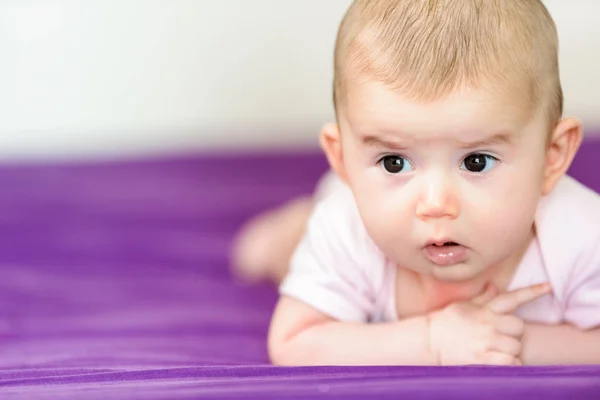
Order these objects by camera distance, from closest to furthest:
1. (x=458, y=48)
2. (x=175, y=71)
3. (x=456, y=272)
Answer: (x=458, y=48), (x=456, y=272), (x=175, y=71)

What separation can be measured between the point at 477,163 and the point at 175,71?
1676mm

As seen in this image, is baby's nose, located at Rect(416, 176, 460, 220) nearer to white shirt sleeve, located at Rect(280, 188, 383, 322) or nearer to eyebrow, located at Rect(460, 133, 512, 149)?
eyebrow, located at Rect(460, 133, 512, 149)

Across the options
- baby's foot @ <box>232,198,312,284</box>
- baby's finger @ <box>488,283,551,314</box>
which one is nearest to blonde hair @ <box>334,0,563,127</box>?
baby's finger @ <box>488,283,551,314</box>

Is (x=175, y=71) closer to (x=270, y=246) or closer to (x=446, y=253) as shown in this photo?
(x=270, y=246)

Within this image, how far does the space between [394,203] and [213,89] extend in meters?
1.60

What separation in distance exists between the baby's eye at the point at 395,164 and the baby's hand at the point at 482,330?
20cm

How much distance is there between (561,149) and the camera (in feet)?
3.46

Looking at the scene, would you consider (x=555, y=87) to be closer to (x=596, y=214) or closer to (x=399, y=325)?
(x=596, y=214)

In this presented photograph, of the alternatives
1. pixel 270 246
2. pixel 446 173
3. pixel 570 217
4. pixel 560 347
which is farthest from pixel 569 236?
pixel 270 246

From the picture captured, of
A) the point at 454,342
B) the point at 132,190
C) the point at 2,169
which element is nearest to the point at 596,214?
the point at 454,342

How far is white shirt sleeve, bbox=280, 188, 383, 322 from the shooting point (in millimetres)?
1162

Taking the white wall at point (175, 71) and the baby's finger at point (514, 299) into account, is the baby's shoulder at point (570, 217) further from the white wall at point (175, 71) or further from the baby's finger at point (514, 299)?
the white wall at point (175, 71)

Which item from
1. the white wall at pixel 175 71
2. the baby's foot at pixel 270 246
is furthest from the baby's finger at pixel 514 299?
the white wall at pixel 175 71

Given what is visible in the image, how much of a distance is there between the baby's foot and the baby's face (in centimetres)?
56
